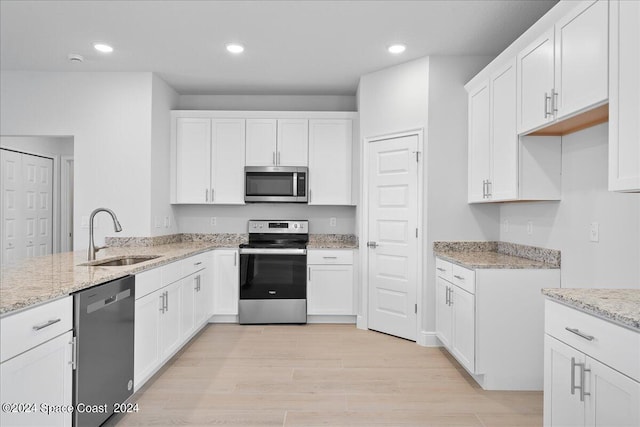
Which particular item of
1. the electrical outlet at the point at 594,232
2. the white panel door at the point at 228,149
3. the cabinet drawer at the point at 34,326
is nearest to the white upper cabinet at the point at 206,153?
the white panel door at the point at 228,149

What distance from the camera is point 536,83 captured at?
2.42 m

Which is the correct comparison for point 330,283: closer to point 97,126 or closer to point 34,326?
point 97,126

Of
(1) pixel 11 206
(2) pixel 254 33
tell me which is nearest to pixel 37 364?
(2) pixel 254 33

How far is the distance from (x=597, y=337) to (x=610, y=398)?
0.20m

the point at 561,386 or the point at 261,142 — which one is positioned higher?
the point at 261,142

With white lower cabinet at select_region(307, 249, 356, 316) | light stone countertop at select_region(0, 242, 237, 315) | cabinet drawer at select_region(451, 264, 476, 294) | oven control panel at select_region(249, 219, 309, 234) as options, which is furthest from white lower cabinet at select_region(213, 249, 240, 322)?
cabinet drawer at select_region(451, 264, 476, 294)

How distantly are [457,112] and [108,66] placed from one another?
3.38 meters

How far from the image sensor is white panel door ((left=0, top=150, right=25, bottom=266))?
4629mm

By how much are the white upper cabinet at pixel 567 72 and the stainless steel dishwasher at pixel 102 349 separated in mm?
2623

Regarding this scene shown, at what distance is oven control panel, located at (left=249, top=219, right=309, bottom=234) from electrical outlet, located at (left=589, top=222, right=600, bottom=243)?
2.98 metres

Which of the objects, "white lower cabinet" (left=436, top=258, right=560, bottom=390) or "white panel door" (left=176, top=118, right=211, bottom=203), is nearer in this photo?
"white lower cabinet" (left=436, top=258, right=560, bottom=390)

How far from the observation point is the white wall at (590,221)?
2041 mm

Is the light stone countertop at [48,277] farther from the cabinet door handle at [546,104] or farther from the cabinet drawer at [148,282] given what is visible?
the cabinet door handle at [546,104]

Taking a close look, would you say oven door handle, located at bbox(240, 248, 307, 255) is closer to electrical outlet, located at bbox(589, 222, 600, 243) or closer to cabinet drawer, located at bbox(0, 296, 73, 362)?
cabinet drawer, located at bbox(0, 296, 73, 362)
